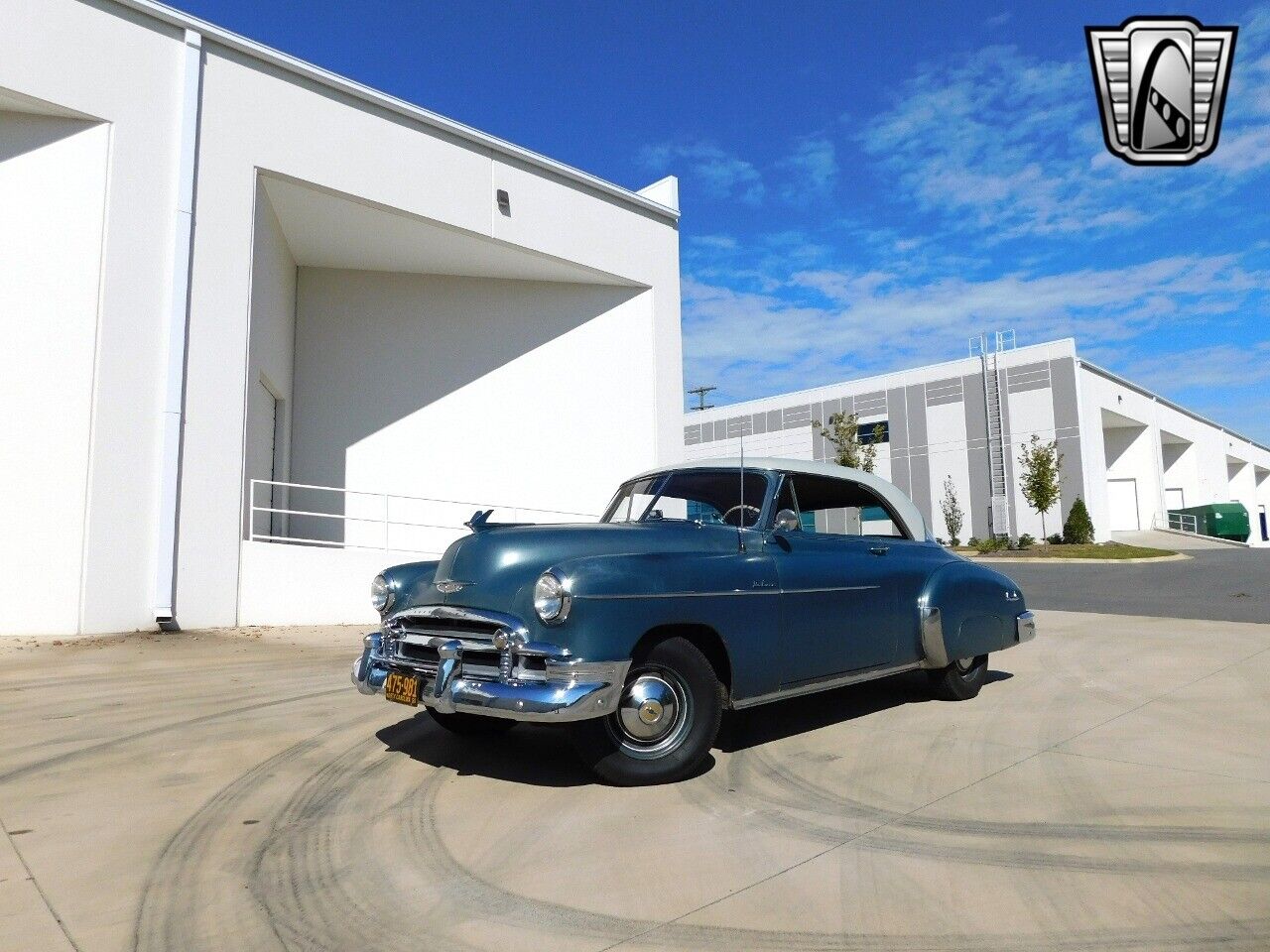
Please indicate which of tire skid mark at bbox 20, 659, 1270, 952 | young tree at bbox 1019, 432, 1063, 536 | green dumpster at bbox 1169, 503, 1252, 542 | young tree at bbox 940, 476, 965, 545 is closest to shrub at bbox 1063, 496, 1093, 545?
young tree at bbox 1019, 432, 1063, 536

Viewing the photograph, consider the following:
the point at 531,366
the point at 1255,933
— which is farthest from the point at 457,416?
the point at 1255,933

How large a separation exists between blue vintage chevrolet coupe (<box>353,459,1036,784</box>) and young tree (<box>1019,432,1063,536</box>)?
30.2m

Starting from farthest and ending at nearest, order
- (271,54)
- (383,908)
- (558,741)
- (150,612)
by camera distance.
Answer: (271,54) < (150,612) < (558,741) < (383,908)

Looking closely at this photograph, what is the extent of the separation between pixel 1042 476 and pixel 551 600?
33.1 meters

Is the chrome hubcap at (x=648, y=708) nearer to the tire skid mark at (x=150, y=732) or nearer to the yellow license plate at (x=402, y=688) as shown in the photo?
the yellow license plate at (x=402, y=688)

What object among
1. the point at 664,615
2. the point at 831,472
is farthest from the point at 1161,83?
the point at 664,615

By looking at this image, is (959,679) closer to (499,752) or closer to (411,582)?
(499,752)

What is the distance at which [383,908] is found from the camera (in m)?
2.54

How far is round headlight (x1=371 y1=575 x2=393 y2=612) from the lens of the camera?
443cm

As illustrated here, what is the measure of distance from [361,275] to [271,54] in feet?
14.5

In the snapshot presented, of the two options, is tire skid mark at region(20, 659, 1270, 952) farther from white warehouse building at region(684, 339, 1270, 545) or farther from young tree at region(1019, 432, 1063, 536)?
young tree at region(1019, 432, 1063, 536)

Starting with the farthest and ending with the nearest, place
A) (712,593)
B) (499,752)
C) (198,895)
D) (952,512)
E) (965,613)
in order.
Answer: (952,512) → (965,613) → (499,752) → (712,593) → (198,895)

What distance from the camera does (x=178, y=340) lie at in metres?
9.42

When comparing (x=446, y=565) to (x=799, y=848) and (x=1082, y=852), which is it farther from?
(x=1082, y=852)
